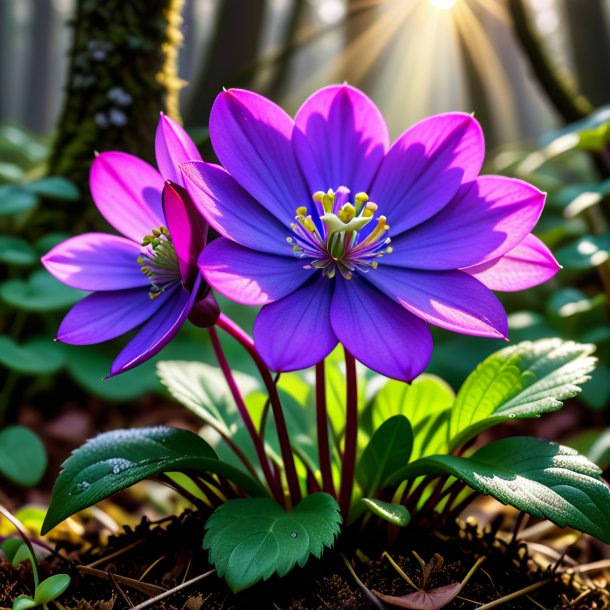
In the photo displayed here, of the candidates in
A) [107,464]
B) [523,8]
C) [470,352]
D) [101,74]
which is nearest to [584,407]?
[470,352]

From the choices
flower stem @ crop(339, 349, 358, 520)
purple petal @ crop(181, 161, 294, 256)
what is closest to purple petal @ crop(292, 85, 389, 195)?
purple petal @ crop(181, 161, 294, 256)

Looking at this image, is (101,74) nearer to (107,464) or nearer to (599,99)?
(107,464)

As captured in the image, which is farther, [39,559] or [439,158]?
[39,559]

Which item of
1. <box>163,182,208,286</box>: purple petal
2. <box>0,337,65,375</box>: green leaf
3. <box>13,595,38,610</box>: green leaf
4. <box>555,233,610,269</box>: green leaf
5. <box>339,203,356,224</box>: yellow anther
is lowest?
<box>0,337,65,375</box>: green leaf

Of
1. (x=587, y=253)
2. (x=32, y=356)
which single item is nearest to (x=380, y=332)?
(x=587, y=253)

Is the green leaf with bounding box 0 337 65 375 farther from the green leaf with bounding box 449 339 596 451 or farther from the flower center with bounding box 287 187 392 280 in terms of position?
the green leaf with bounding box 449 339 596 451
